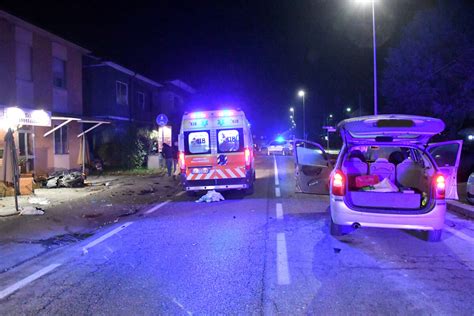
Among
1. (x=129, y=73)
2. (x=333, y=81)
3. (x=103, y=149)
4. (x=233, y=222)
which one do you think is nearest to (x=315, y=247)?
(x=233, y=222)

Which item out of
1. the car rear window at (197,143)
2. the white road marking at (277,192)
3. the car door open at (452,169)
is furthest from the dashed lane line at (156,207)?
the car door open at (452,169)

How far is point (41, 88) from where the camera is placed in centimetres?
1714

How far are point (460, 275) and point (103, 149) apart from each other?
1991 centimetres

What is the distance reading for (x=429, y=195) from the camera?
21.2 feet

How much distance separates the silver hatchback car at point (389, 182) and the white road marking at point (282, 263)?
37.6 inches

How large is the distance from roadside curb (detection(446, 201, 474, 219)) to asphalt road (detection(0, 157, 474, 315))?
598 millimetres

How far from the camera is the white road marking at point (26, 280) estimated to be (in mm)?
4963

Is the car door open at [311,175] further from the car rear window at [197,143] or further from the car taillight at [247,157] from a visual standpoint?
the car rear window at [197,143]

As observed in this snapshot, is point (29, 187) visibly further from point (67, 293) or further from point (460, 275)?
point (460, 275)

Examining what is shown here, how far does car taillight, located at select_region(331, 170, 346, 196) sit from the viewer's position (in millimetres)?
6652

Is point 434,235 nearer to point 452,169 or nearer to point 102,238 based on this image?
point 452,169

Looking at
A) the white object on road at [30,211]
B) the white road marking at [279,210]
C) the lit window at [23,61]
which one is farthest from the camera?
the lit window at [23,61]

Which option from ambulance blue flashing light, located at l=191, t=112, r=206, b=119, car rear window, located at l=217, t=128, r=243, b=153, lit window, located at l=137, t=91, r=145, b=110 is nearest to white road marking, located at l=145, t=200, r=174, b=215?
car rear window, located at l=217, t=128, r=243, b=153

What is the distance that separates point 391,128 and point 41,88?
15281 mm
